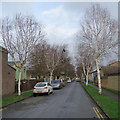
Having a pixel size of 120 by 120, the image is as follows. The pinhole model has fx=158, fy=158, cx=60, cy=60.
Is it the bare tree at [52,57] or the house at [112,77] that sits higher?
the bare tree at [52,57]

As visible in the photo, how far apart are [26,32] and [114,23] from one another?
9032 millimetres

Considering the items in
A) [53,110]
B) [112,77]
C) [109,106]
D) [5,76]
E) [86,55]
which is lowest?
[53,110]

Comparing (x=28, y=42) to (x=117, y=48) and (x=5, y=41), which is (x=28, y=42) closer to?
(x=5, y=41)

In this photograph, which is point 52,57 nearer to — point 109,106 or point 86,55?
point 86,55

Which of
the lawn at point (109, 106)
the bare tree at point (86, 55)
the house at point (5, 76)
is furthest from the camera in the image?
the bare tree at point (86, 55)

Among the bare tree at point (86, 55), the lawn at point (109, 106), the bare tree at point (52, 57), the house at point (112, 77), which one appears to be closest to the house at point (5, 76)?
the bare tree at point (86, 55)

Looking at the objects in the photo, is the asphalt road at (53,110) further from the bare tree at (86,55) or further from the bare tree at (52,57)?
the bare tree at (52,57)

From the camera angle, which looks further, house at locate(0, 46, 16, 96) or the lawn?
house at locate(0, 46, 16, 96)

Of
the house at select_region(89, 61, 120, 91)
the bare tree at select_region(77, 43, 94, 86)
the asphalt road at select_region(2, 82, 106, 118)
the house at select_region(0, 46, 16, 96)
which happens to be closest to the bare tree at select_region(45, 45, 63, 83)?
the bare tree at select_region(77, 43, 94, 86)

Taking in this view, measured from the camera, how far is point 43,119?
718cm

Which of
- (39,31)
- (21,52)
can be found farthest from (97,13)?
(21,52)

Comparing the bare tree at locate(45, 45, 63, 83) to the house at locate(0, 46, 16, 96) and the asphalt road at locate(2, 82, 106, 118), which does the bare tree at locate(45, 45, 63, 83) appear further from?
the asphalt road at locate(2, 82, 106, 118)

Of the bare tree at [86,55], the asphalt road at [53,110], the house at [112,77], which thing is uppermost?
the bare tree at [86,55]

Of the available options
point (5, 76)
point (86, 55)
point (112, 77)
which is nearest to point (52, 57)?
point (86, 55)
